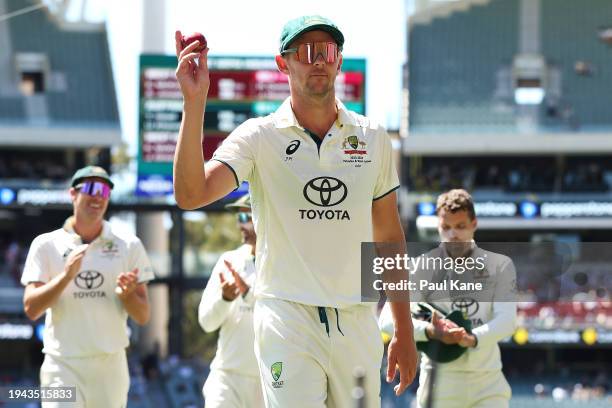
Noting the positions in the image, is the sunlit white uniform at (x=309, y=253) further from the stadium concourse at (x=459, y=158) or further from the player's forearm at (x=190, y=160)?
the stadium concourse at (x=459, y=158)

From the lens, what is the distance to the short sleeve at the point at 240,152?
4516mm

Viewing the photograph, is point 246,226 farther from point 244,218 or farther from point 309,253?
point 309,253

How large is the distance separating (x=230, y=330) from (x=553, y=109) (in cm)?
2497

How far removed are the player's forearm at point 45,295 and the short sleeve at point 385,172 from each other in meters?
2.59

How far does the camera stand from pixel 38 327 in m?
26.8

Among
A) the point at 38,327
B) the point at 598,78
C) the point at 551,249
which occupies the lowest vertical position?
the point at 38,327

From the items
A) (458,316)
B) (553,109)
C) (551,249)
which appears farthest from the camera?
(553,109)

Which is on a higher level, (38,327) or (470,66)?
(470,66)

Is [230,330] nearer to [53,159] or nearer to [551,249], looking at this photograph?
[551,249]

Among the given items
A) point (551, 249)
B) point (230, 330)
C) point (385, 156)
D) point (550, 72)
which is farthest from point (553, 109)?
point (385, 156)

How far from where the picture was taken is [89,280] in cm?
717

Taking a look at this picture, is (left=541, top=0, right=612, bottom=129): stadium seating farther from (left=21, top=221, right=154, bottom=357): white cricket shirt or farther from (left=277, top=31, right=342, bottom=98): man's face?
(left=277, top=31, right=342, bottom=98): man's face

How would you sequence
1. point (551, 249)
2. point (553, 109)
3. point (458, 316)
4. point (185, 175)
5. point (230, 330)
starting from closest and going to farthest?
1. point (185, 175)
2. point (458, 316)
3. point (230, 330)
4. point (551, 249)
5. point (553, 109)

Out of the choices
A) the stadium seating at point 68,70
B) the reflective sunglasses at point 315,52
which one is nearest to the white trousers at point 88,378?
the reflective sunglasses at point 315,52
